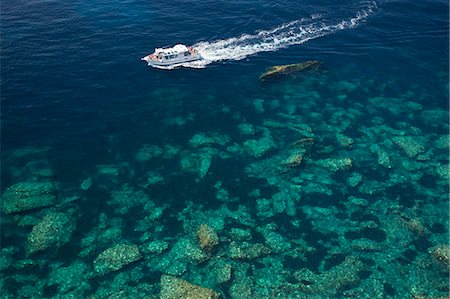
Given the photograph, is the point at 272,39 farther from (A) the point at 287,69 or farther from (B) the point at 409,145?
(B) the point at 409,145

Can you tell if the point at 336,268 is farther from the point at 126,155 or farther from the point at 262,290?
the point at 126,155

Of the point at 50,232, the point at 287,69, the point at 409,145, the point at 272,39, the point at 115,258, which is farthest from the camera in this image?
the point at 272,39

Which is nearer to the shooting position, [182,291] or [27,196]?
[182,291]

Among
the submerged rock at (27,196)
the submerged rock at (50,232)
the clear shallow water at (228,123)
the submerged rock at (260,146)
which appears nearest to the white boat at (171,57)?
the clear shallow water at (228,123)

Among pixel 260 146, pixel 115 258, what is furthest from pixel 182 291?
pixel 260 146

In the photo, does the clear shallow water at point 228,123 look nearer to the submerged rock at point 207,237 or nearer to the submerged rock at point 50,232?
the submerged rock at point 50,232

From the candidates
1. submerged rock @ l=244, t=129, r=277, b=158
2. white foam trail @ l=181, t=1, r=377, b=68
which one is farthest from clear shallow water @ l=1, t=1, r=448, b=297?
submerged rock @ l=244, t=129, r=277, b=158

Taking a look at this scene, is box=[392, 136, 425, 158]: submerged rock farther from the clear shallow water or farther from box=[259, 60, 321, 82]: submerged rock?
box=[259, 60, 321, 82]: submerged rock
